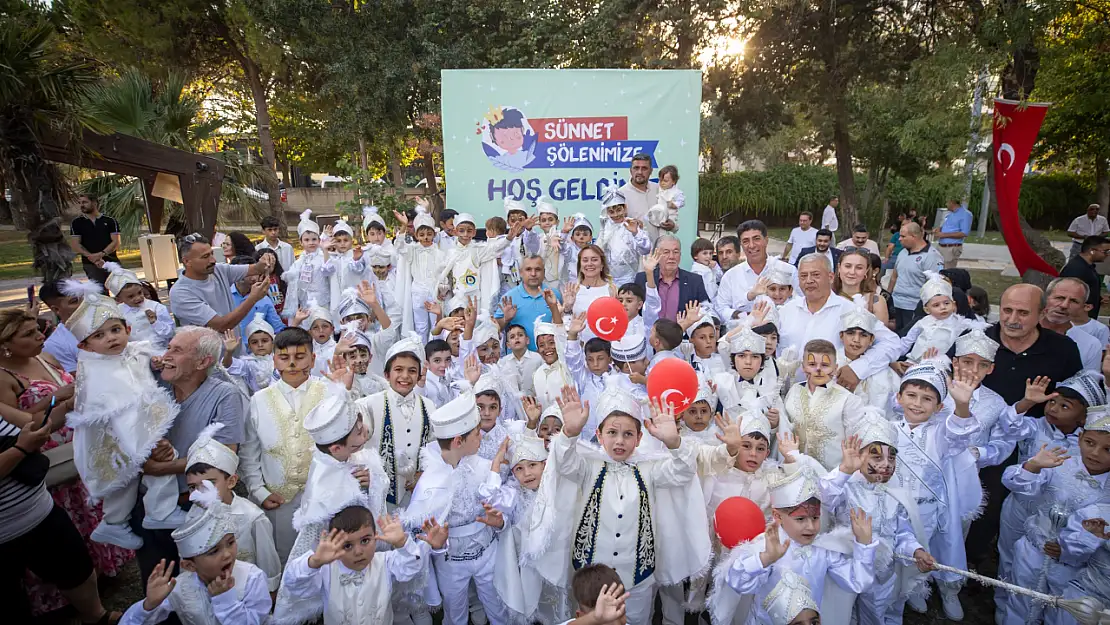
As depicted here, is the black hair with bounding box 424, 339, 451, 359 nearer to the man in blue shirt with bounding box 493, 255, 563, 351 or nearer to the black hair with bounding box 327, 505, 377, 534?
the man in blue shirt with bounding box 493, 255, 563, 351

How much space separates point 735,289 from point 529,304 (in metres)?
2.11

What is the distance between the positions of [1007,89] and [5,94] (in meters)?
11.4

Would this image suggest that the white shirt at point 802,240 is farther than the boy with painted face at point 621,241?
Yes

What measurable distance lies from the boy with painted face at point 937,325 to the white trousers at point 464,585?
11.6ft


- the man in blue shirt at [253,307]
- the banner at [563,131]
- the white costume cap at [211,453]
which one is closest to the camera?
the white costume cap at [211,453]

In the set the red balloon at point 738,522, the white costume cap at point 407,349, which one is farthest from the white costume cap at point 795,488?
the white costume cap at point 407,349

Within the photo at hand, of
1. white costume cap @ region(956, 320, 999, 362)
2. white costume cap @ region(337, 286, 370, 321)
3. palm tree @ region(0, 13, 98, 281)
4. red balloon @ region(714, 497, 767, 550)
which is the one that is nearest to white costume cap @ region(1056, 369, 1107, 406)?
white costume cap @ region(956, 320, 999, 362)

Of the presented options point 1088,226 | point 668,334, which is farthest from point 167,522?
point 1088,226

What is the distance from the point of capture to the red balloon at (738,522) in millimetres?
3045

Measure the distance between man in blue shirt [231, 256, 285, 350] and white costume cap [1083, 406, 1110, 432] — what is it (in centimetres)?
599

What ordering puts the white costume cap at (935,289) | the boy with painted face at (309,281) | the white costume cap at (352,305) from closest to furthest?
1. the white costume cap at (935,289)
2. the white costume cap at (352,305)
3. the boy with painted face at (309,281)

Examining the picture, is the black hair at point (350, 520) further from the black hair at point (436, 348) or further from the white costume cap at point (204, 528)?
the black hair at point (436, 348)

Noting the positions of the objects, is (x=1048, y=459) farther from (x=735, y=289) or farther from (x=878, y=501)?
(x=735, y=289)

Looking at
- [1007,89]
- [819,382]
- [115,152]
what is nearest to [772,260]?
[819,382]
